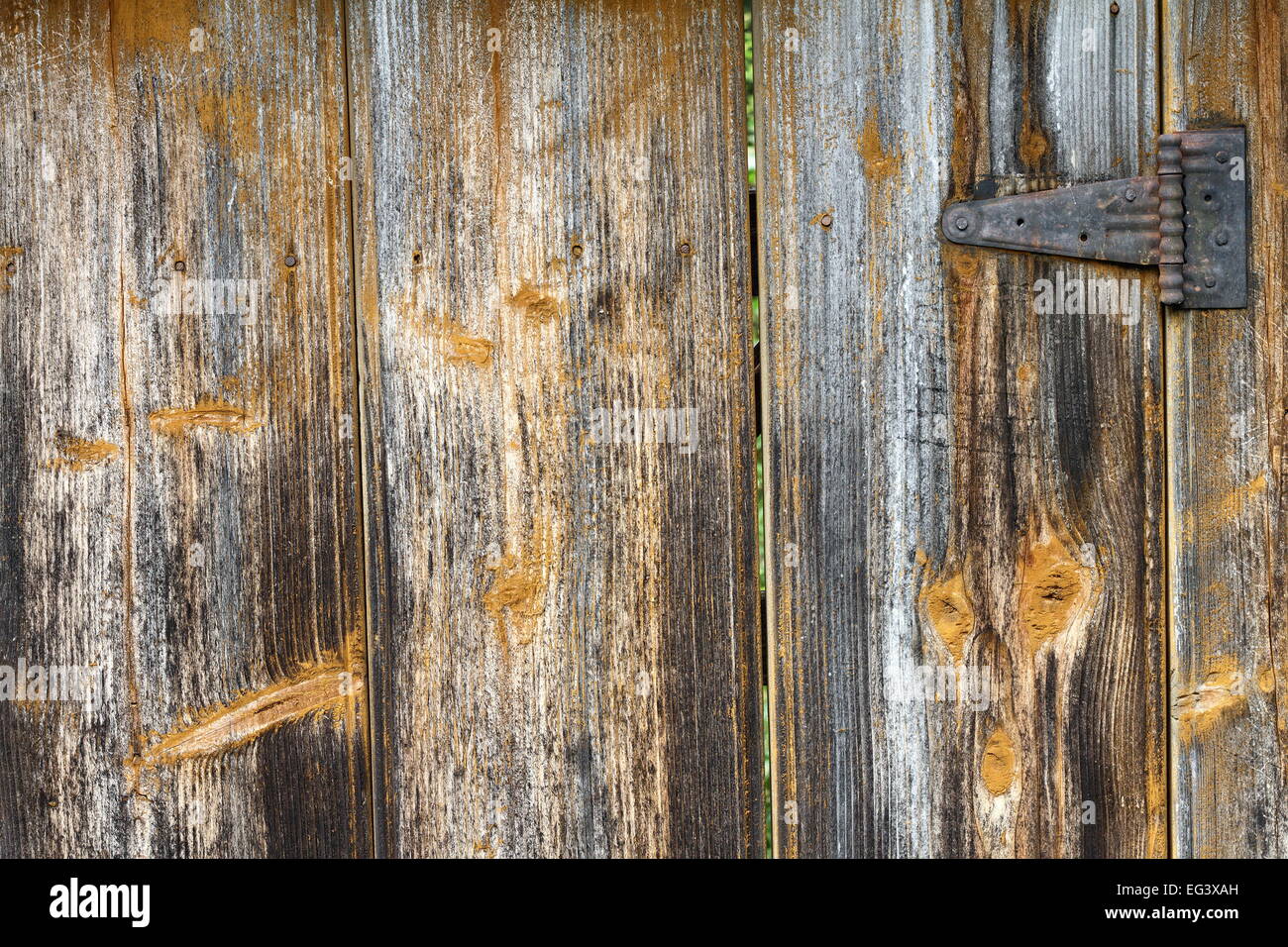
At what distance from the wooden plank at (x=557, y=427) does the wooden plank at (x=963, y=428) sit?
0.23ft

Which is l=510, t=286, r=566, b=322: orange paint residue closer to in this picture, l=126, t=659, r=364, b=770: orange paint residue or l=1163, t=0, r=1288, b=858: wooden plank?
l=126, t=659, r=364, b=770: orange paint residue

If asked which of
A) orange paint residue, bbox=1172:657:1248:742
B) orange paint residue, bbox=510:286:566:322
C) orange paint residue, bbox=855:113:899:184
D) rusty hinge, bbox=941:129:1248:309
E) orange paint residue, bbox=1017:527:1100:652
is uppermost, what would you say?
orange paint residue, bbox=855:113:899:184

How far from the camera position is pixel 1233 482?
0.95m

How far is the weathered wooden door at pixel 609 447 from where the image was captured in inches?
37.4

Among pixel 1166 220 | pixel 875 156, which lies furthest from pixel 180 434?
pixel 1166 220

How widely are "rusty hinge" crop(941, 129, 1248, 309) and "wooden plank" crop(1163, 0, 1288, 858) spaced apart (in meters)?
0.02

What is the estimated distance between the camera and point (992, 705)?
0.96m

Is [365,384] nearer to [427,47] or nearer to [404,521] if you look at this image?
[404,521]

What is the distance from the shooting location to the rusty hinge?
0.92m

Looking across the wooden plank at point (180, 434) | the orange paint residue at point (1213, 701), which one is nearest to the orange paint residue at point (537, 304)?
the wooden plank at point (180, 434)

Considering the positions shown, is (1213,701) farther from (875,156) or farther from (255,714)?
(255,714)

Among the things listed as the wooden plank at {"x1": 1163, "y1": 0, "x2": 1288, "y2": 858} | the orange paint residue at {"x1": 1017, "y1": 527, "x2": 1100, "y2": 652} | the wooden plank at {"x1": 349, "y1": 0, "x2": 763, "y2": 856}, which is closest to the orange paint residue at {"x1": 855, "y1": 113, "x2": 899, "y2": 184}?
the wooden plank at {"x1": 349, "y1": 0, "x2": 763, "y2": 856}
